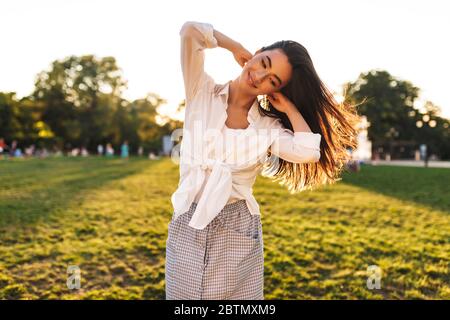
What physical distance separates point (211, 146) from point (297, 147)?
348 mm

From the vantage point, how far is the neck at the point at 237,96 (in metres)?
1.94

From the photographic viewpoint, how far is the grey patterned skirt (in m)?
1.84

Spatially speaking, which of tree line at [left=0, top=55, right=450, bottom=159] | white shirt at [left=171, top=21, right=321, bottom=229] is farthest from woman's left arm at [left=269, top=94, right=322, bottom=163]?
tree line at [left=0, top=55, right=450, bottom=159]

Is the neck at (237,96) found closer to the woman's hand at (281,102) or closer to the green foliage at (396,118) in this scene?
the woman's hand at (281,102)

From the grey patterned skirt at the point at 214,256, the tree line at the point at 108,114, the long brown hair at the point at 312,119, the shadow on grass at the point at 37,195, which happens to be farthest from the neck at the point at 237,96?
the tree line at the point at 108,114

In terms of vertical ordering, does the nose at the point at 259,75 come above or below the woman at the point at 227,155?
above

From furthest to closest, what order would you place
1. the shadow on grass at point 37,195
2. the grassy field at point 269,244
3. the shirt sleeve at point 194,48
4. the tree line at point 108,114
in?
the tree line at point 108,114, the shadow on grass at point 37,195, the grassy field at point 269,244, the shirt sleeve at point 194,48

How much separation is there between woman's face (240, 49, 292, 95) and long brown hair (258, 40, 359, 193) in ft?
0.15

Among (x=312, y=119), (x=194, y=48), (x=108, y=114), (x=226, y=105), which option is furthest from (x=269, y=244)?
(x=108, y=114)

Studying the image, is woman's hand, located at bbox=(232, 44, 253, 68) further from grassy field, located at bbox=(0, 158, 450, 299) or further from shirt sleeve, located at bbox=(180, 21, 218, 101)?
grassy field, located at bbox=(0, 158, 450, 299)

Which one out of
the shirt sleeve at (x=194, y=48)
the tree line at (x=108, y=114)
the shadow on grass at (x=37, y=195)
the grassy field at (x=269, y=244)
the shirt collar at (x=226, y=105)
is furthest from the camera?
the tree line at (x=108, y=114)

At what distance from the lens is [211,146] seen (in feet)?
6.03

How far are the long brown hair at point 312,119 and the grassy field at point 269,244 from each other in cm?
201
